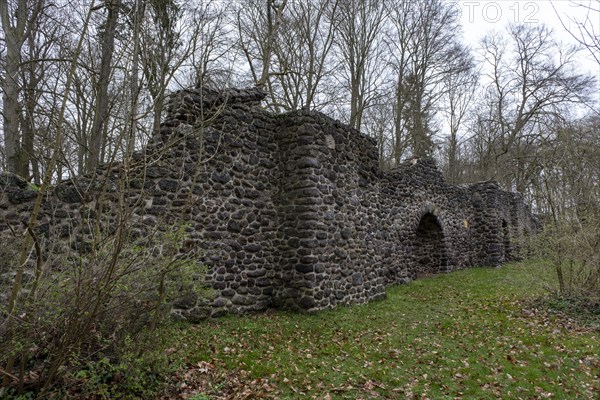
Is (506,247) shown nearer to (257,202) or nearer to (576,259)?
(576,259)

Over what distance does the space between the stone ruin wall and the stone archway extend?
5.35 meters

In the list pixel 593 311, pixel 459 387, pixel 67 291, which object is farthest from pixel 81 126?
pixel 593 311

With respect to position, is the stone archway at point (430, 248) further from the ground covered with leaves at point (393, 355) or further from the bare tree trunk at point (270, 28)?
the bare tree trunk at point (270, 28)

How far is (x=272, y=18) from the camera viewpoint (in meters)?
16.2

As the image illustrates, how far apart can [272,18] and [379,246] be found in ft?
36.1

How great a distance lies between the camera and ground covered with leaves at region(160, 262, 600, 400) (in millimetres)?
4438

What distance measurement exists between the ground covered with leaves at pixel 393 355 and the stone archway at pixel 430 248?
6.70 meters

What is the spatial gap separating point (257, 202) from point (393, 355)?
3838 mm

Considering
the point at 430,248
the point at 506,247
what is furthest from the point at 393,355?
the point at 506,247

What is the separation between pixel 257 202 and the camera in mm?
7934

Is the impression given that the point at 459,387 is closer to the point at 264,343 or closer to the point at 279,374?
the point at 279,374

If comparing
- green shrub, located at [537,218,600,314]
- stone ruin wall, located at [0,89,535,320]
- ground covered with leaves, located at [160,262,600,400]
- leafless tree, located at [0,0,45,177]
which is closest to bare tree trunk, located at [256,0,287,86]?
stone ruin wall, located at [0,89,535,320]

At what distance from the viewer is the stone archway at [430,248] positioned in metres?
15.1

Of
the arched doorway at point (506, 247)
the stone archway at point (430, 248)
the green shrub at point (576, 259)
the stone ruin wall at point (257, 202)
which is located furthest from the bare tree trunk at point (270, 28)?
the arched doorway at point (506, 247)
